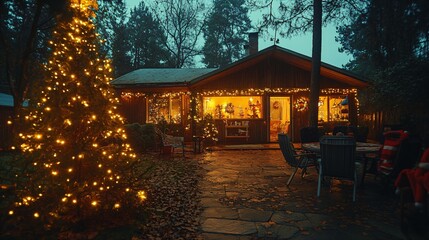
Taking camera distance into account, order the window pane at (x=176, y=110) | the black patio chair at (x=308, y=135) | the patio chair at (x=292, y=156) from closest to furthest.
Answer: the patio chair at (x=292, y=156) < the black patio chair at (x=308, y=135) < the window pane at (x=176, y=110)

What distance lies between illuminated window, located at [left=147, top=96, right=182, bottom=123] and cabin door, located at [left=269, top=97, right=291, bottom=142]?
471 cm

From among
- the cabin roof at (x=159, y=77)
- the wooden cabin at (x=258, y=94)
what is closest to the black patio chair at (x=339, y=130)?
the wooden cabin at (x=258, y=94)

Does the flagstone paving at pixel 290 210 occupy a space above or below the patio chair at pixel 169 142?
below

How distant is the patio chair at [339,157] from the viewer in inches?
179

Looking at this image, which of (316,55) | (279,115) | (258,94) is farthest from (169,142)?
(279,115)

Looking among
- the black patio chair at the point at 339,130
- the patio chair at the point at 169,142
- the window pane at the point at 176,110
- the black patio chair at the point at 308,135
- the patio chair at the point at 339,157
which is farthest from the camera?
the window pane at the point at 176,110

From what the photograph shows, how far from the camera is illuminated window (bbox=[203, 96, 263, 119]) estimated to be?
43.8 feet

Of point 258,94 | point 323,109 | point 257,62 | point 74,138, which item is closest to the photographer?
point 74,138

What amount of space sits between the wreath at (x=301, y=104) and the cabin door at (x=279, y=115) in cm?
98

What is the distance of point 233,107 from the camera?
13.5m

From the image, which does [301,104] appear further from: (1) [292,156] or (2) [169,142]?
(1) [292,156]

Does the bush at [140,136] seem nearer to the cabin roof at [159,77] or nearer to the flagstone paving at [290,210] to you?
the cabin roof at [159,77]

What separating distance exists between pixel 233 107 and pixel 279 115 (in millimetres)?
2612

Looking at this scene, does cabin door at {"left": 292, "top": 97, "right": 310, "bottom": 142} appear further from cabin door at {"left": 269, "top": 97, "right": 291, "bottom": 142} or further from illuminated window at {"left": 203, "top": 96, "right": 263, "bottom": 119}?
illuminated window at {"left": 203, "top": 96, "right": 263, "bottom": 119}
